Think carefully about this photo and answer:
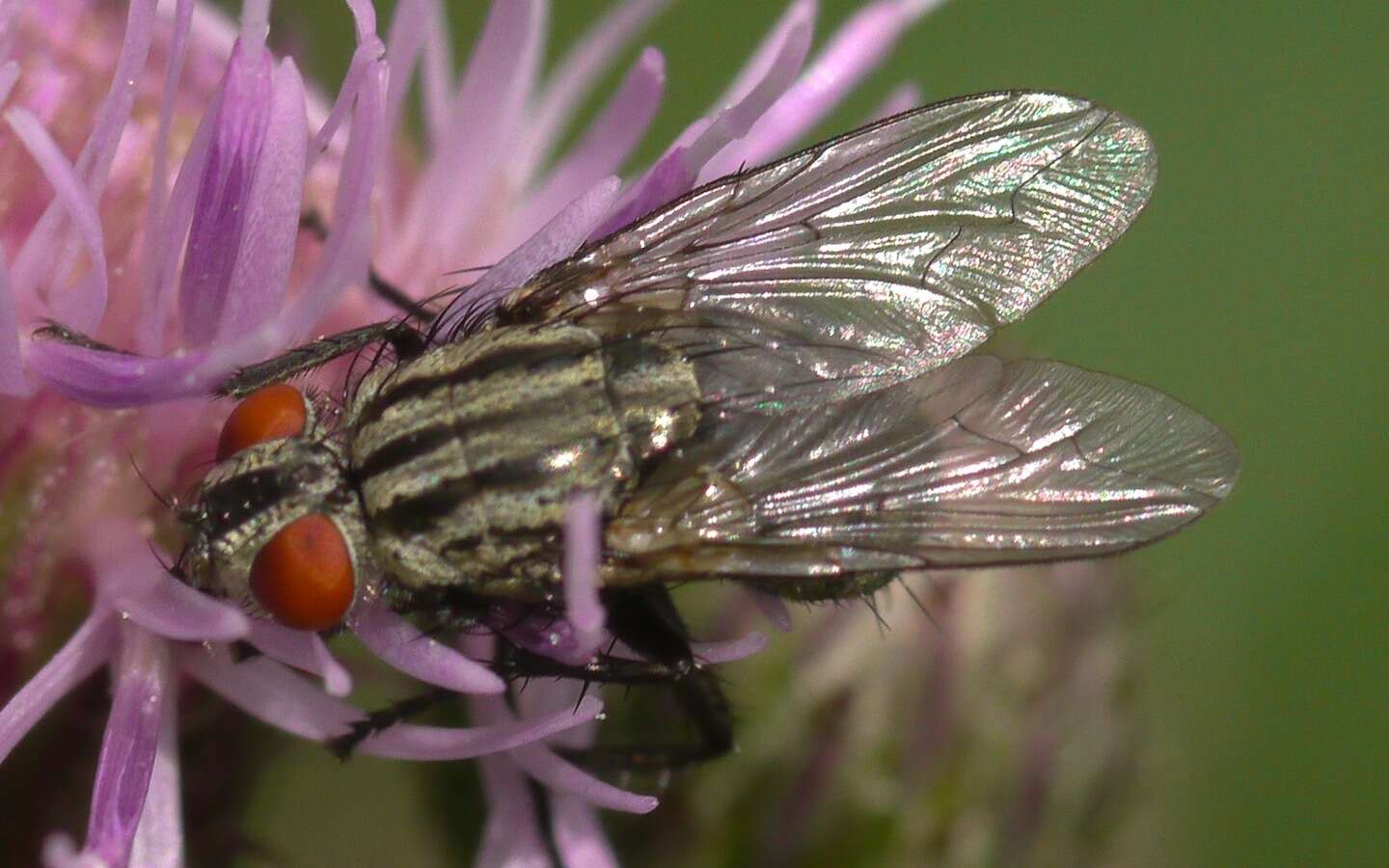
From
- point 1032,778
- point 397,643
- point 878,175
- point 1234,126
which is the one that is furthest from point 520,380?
point 1234,126

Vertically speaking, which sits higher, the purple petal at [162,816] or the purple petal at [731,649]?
the purple petal at [162,816]

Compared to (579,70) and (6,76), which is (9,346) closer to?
(6,76)

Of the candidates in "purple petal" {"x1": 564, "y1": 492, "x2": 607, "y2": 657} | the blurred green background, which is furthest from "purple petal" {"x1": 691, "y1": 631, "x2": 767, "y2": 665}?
the blurred green background

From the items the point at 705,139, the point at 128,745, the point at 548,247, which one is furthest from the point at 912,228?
the point at 128,745

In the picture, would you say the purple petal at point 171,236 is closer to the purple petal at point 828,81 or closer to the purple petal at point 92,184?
the purple petal at point 92,184

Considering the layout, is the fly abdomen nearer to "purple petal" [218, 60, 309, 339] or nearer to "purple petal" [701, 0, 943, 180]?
"purple petal" [218, 60, 309, 339]

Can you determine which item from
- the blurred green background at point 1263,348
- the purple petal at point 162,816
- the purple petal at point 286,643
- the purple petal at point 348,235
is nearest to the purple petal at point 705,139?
the purple petal at point 348,235

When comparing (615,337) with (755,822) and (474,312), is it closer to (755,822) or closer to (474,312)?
(474,312)

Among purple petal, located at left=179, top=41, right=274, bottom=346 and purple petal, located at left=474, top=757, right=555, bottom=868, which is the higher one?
purple petal, located at left=179, top=41, right=274, bottom=346
